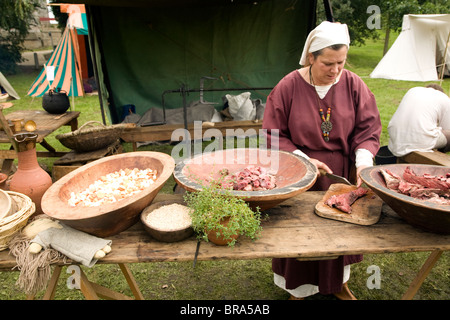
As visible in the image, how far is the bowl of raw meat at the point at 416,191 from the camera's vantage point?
146 centimetres

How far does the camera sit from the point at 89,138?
4090mm

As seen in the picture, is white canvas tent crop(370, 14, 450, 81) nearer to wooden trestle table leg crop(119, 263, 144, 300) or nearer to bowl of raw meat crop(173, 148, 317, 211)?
bowl of raw meat crop(173, 148, 317, 211)

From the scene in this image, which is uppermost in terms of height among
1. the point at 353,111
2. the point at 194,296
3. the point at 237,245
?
the point at 353,111

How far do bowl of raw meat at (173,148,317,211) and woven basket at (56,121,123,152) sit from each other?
8.40 ft

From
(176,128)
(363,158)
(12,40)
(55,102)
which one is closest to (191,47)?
(176,128)

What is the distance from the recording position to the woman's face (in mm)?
1933

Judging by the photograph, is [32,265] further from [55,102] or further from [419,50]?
[419,50]

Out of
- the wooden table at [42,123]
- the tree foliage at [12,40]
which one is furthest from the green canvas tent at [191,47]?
the tree foliage at [12,40]

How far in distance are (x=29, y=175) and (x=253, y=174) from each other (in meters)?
1.25

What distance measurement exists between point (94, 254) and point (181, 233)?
40 cm

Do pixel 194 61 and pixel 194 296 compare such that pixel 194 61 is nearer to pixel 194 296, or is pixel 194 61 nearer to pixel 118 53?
pixel 118 53

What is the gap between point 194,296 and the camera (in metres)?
2.69

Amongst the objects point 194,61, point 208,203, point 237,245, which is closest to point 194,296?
point 237,245

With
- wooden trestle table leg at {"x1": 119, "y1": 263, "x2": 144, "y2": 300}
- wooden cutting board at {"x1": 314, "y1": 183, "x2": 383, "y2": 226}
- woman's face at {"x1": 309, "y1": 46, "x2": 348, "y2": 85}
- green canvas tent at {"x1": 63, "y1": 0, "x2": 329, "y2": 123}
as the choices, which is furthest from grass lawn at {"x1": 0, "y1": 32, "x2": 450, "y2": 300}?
green canvas tent at {"x1": 63, "y1": 0, "x2": 329, "y2": 123}
